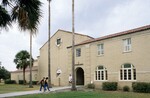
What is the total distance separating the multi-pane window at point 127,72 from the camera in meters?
28.0

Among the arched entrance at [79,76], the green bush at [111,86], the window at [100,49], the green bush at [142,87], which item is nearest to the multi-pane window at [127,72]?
the green bush at [111,86]

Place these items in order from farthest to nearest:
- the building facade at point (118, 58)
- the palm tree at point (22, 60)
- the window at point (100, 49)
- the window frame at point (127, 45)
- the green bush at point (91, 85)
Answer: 1. the palm tree at point (22, 60)
2. the green bush at point (91, 85)
3. the window at point (100, 49)
4. the window frame at point (127, 45)
5. the building facade at point (118, 58)

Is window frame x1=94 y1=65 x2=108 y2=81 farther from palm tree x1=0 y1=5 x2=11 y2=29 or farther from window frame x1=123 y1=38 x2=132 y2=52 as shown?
palm tree x1=0 y1=5 x2=11 y2=29

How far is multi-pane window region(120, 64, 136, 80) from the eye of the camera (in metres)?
28.0

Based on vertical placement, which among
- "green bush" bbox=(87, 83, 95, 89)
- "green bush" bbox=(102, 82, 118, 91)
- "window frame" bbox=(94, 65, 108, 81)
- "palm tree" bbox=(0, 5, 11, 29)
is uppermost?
"palm tree" bbox=(0, 5, 11, 29)

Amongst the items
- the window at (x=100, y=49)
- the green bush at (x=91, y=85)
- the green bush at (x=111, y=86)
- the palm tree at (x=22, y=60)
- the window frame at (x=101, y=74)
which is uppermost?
the window at (x=100, y=49)

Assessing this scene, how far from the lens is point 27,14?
11.5m

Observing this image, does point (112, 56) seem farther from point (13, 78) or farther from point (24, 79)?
point (13, 78)

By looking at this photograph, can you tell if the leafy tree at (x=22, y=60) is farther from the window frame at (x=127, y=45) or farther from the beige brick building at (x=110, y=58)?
the window frame at (x=127, y=45)

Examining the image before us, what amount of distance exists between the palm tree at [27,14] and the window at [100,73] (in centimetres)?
2129

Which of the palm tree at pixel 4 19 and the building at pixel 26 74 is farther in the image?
the building at pixel 26 74

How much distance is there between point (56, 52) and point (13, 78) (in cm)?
2346

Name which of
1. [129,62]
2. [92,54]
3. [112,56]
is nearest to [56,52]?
[92,54]

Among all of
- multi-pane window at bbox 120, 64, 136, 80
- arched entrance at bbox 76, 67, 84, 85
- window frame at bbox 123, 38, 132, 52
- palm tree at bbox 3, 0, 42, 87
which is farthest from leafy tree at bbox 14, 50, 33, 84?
palm tree at bbox 3, 0, 42, 87
